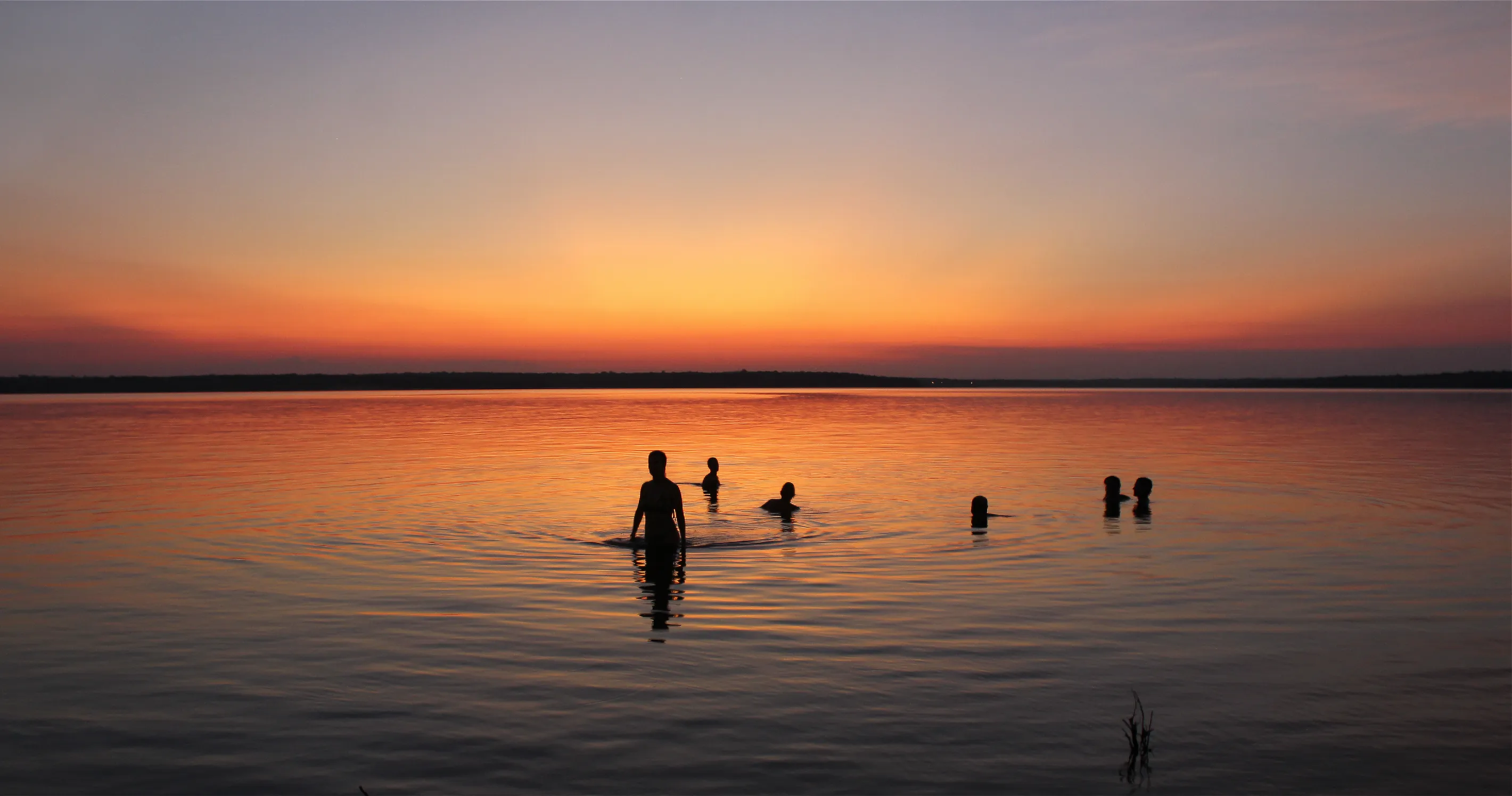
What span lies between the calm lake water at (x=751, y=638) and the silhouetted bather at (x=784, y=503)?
1297mm

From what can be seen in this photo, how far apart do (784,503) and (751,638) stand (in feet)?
42.3

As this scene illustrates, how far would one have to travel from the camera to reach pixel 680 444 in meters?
56.2

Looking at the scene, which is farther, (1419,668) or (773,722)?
(1419,668)

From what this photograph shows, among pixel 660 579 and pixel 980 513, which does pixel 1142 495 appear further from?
pixel 660 579

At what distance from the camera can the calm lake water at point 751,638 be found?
9062 mm

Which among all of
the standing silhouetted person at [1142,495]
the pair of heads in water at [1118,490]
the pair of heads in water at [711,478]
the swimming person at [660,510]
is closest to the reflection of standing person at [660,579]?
the swimming person at [660,510]

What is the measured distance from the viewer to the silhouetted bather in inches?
1032

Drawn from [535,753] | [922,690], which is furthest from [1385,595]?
[535,753]

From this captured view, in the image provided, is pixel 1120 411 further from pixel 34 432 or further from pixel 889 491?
pixel 34 432

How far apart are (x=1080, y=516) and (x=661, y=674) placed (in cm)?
1777

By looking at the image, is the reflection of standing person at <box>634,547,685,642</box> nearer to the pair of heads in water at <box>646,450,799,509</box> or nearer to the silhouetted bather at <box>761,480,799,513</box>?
the pair of heads in water at <box>646,450,799,509</box>

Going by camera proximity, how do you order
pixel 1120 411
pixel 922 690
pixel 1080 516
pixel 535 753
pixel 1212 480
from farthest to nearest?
pixel 1120 411, pixel 1212 480, pixel 1080 516, pixel 922 690, pixel 535 753

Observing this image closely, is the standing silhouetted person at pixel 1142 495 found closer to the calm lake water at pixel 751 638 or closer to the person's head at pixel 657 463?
the calm lake water at pixel 751 638

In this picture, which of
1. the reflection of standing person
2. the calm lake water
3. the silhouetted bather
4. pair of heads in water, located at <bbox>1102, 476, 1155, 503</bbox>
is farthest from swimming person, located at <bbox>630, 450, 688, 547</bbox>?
pair of heads in water, located at <bbox>1102, 476, 1155, 503</bbox>
